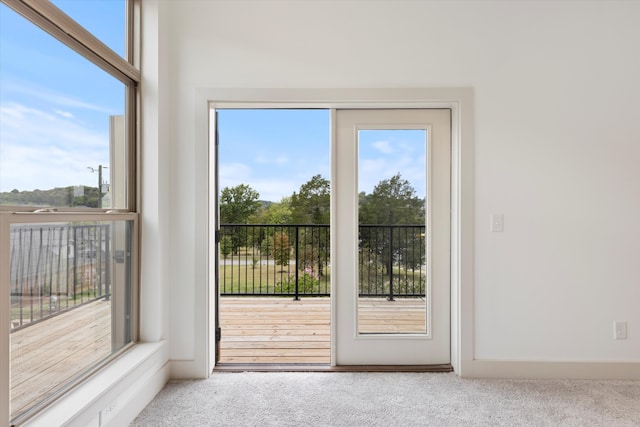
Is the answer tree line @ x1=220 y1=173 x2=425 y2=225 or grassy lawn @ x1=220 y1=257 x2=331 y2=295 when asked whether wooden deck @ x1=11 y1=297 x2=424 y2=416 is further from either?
tree line @ x1=220 y1=173 x2=425 y2=225

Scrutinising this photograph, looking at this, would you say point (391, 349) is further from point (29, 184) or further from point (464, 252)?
point (29, 184)

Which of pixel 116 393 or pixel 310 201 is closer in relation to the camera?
pixel 116 393

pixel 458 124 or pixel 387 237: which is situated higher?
pixel 458 124

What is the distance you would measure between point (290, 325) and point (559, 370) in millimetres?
2329

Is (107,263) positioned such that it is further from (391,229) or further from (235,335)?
(391,229)

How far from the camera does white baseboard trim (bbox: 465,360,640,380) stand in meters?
2.34

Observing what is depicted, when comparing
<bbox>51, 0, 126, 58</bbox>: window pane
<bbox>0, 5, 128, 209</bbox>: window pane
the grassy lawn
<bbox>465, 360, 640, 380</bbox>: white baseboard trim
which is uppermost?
<bbox>51, 0, 126, 58</bbox>: window pane

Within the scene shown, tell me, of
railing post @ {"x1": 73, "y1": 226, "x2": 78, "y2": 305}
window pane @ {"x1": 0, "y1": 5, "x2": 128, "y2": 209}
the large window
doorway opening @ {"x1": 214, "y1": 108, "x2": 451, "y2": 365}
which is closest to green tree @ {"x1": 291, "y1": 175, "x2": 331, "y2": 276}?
doorway opening @ {"x1": 214, "y1": 108, "x2": 451, "y2": 365}

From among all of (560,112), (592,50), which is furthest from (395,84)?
(592,50)

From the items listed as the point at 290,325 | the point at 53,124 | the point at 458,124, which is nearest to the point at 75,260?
the point at 53,124

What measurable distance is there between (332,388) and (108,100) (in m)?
2.29

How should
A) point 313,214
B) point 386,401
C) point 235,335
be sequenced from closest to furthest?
point 386,401
point 235,335
point 313,214

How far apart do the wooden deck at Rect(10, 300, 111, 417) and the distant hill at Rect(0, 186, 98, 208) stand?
0.53 m

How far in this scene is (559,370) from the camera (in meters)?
2.35
